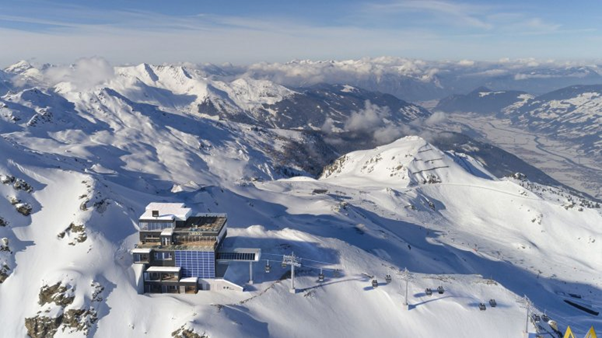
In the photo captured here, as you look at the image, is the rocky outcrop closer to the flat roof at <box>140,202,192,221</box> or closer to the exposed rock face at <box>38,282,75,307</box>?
the exposed rock face at <box>38,282,75,307</box>

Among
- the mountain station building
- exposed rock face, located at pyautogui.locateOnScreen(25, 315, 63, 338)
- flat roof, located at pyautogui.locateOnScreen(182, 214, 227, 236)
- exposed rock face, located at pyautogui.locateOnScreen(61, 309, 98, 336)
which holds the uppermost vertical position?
flat roof, located at pyautogui.locateOnScreen(182, 214, 227, 236)

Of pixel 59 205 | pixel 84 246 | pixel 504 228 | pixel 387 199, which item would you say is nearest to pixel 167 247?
pixel 84 246

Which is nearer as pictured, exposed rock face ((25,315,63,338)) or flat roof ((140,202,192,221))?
exposed rock face ((25,315,63,338))

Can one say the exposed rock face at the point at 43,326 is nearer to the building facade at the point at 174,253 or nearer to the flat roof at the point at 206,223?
the building facade at the point at 174,253

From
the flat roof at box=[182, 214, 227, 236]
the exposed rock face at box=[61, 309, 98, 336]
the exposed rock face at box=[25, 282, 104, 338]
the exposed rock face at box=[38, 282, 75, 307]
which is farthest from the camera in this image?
the flat roof at box=[182, 214, 227, 236]

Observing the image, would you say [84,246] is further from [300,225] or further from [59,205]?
[300,225]

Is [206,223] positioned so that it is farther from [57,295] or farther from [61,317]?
[61,317]

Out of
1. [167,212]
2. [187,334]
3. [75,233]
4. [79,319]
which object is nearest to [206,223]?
[167,212]

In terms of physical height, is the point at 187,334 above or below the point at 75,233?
below

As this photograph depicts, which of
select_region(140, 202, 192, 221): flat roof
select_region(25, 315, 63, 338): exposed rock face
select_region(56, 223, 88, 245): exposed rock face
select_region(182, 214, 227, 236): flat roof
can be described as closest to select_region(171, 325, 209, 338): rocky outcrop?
select_region(182, 214, 227, 236): flat roof
